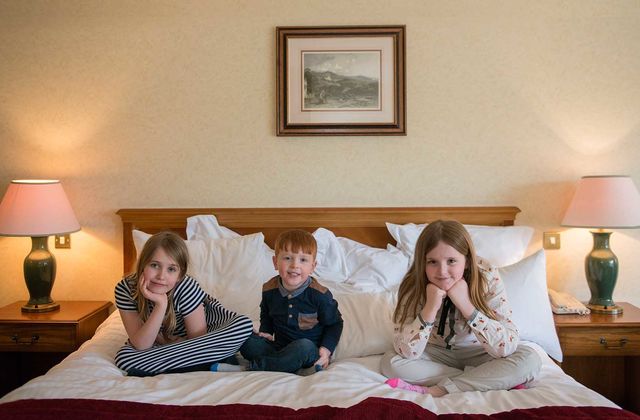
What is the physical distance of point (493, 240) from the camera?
2949 mm

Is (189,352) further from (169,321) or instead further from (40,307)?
(40,307)

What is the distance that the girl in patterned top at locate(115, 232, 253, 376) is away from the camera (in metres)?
2.05

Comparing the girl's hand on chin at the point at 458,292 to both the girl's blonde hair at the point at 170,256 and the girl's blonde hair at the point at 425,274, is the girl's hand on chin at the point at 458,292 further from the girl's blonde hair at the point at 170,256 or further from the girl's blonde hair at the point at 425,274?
the girl's blonde hair at the point at 170,256

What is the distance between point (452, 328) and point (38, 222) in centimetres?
203

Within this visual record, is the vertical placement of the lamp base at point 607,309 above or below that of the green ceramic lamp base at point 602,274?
below

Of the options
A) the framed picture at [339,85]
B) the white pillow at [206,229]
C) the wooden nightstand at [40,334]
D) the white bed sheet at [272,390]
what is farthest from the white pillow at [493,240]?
the wooden nightstand at [40,334]

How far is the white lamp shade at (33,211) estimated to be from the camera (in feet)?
9.50

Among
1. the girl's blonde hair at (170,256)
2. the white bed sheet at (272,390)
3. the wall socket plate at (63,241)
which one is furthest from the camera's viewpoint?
the wall socket plate at (63,241)

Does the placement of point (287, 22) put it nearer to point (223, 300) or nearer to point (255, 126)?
point (255, 126)

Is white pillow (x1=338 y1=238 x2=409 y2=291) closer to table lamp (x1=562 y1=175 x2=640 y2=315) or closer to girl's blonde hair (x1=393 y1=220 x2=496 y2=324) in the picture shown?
girl's blonde hair (x1=393 y1=220 x2=496 y2=324)

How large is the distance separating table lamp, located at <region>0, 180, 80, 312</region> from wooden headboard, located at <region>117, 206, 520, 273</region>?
30 centimetres

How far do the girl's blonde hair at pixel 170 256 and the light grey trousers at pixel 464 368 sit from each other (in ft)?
2.61

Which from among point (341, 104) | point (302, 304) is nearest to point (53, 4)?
point (341, 104)

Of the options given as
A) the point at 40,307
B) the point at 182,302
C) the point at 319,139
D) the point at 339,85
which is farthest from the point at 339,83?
the point at 40,307
